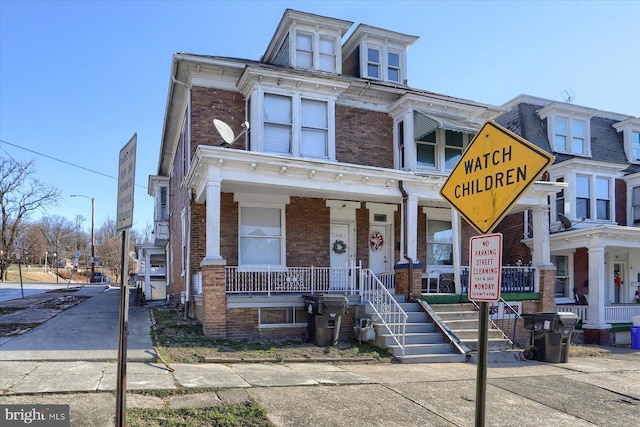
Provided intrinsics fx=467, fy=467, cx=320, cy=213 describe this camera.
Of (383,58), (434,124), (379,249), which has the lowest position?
(379,249)

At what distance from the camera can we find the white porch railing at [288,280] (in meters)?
11.8

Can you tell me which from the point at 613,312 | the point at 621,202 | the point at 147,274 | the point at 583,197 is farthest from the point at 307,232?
the point at 621,202

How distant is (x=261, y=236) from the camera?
12.8 m

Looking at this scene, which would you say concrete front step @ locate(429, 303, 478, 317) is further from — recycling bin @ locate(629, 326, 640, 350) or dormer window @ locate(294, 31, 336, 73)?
dormer window @ locate(294, 31, 336, 73)

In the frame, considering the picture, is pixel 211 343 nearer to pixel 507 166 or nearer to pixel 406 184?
pixel 406 184

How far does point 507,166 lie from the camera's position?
11.3ft

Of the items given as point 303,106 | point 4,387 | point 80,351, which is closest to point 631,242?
point 303,106

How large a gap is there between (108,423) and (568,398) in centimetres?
648

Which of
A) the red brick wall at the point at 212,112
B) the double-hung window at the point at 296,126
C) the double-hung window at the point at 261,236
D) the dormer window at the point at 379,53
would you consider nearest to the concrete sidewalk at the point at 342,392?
the double-hung window at the point at 261,236

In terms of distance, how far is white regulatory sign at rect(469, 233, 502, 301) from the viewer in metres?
3.35

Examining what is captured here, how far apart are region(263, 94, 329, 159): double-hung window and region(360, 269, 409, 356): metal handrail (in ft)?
13.1

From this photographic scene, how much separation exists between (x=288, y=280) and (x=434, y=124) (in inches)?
232

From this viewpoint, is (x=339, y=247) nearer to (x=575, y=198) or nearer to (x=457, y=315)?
(x=457, y=315)

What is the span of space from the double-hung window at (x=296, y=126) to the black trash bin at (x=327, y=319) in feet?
14.9
